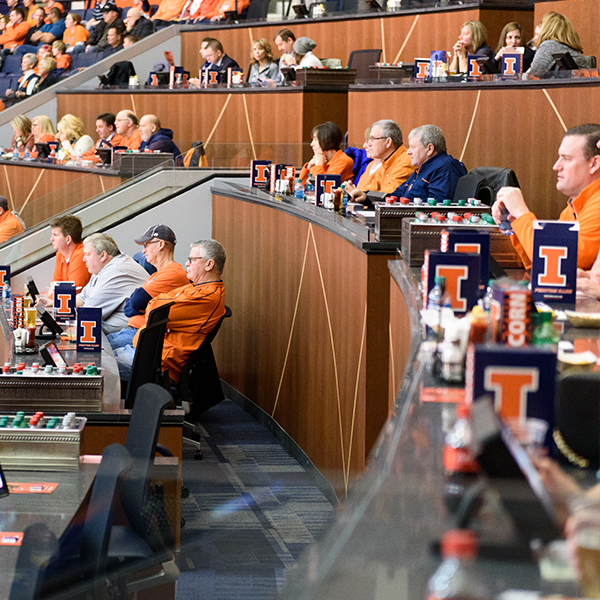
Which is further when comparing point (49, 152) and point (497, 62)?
point (49, 152)

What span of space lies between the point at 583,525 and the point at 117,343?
4117mm

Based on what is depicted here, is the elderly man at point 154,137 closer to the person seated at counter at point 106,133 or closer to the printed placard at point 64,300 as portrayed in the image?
the person seated at counter at point 106,133

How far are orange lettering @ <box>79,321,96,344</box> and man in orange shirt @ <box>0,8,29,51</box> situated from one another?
11.1 m

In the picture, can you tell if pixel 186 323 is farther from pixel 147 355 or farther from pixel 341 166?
pixel 341 166

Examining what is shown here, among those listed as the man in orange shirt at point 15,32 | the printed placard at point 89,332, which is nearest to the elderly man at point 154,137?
the printed placard at point 89,332

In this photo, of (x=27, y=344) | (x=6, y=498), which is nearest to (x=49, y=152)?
(x=27, y=344)

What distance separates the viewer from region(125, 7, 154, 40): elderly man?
11.4 meters

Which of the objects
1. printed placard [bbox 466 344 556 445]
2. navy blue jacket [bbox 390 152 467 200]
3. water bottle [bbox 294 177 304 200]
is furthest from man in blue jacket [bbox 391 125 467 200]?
printed placard [bbox 466 344 556 445]

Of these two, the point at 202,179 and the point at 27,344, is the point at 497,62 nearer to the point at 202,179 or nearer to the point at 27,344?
the point at 202,179

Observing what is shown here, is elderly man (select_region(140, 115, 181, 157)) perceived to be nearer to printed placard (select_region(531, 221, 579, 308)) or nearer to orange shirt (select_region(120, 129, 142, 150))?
orange shirt (select_region(120, 129, 142, 150))

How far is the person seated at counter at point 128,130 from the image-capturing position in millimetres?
8336

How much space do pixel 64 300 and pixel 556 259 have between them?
2.63 metres

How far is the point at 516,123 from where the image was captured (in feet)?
16.8

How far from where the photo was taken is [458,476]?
3.41 feet
